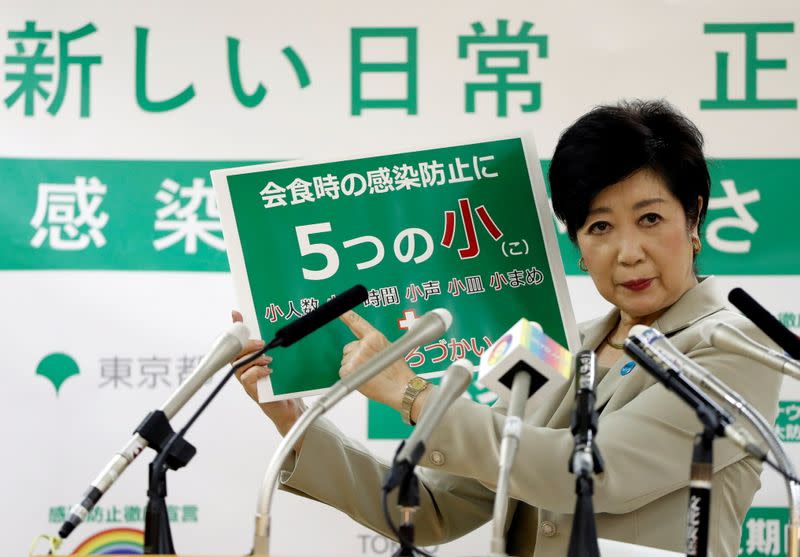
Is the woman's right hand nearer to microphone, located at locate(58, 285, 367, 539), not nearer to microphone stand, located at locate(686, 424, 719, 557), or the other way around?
microphone, located at locate(58, 285, 367, 539)

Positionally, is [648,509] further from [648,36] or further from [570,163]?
[648,36]

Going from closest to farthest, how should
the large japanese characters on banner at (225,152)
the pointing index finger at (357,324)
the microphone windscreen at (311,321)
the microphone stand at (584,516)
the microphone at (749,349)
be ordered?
the microphone stand at (584,516) → the microphone at (749,349) → the microphone windscreen at (311,321) → the pointing index finger at (357,324) → the large japanese characters on banner at (225,152)

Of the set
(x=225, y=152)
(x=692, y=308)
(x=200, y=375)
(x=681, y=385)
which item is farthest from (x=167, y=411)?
(x=225, y=152)

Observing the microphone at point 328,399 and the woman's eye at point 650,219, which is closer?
the microphone at point 328,399

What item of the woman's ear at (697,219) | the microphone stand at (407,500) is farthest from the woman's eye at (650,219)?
the microphone stand at (407,500)

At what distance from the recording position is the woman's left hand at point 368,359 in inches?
67.6

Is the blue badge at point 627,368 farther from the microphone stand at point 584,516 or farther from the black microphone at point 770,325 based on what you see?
the microphone stand at point 584,516

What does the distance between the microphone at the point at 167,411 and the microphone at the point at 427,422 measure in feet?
1.05

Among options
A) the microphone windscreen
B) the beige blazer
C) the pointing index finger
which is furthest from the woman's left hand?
the microphone windscreen

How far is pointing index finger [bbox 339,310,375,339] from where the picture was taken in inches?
71.9

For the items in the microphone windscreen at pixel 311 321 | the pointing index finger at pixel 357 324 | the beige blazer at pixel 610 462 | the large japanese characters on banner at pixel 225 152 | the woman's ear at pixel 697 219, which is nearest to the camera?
the microphone windscreen at pixel 311 321

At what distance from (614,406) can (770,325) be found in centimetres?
55

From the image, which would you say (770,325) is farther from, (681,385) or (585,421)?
(585,421)

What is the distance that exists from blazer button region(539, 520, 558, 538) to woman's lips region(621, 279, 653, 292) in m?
0.47
